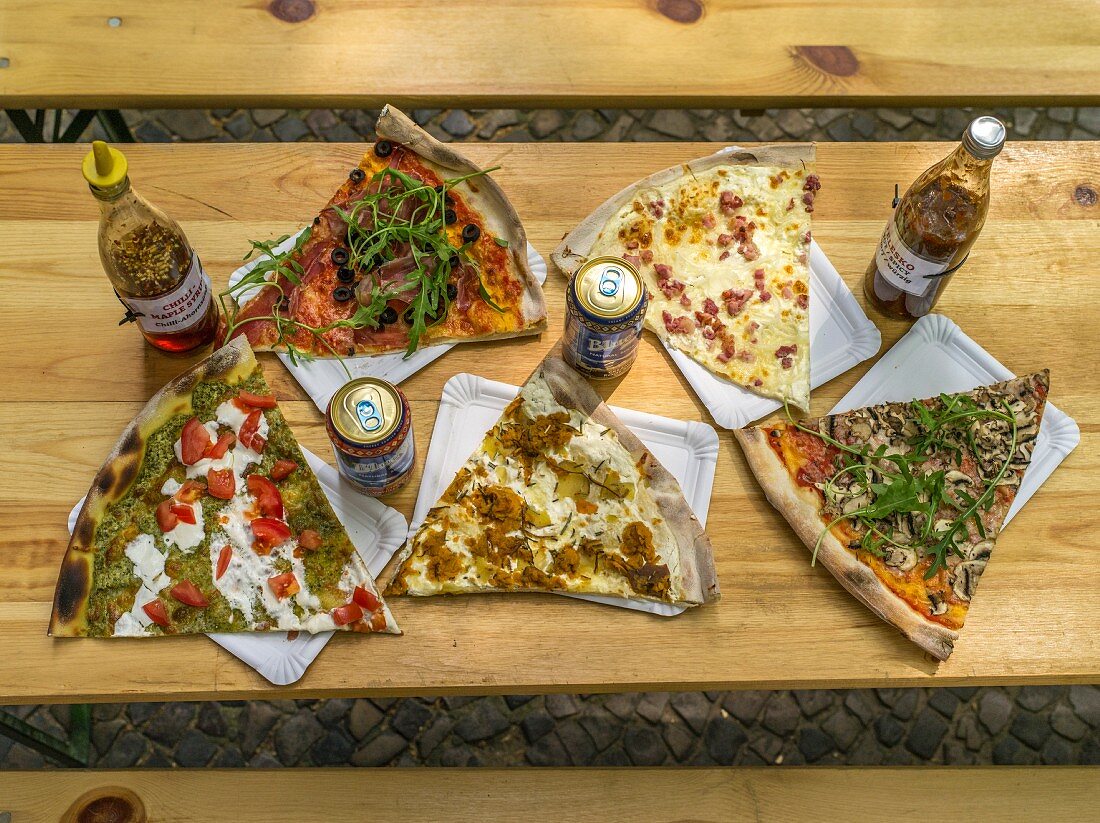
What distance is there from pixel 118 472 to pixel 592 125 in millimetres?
3181

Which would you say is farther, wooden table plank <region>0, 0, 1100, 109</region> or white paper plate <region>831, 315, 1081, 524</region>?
wooden table plank <region>0, 0, 1100, 109</region>

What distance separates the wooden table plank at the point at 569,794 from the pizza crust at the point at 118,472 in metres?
0.59

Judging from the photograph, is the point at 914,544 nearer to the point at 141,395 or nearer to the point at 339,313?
the point at 339,313

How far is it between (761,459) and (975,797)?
121cm

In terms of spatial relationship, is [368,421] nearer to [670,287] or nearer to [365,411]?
[365,411]

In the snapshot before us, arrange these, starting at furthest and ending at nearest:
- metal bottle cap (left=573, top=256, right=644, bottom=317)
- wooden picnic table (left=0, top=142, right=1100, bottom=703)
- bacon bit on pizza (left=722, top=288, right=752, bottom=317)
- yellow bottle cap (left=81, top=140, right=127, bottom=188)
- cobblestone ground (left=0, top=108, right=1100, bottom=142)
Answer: cobblestone ground (left=0, top=108, right=1100, bottom=142) → bacon bit on pizza (left=722, top=288, right=752, bottom=317) → wooden picnic table (left=0, top=142, right=1100, bottom=703) → metal bottle cap (left=573, top=256, right=644, bottom=317) → yellow bottle cap (left=81, top=140, right=127, bottom=188)

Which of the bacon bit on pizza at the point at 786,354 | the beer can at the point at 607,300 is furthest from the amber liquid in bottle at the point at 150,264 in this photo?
the bacon bit on pizza at the point at 786,354

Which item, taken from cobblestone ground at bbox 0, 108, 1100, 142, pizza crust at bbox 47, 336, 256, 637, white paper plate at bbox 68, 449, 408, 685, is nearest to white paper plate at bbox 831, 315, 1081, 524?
white paper plate at bbox 68, 449, 408, 685

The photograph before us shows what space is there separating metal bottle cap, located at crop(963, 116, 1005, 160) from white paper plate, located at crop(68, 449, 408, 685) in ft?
6.03

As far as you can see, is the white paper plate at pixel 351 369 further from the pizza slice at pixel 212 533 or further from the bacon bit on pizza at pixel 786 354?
the bacon bit on pizza at pixel 786 354

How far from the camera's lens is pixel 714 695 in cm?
415

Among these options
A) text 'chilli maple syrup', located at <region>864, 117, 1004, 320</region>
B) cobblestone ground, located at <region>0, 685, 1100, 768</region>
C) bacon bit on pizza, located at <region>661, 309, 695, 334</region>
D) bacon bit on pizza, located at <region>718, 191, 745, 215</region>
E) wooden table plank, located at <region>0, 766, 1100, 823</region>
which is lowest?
cobblestone ground, located at <region>0, 685, 1100, 768</region>

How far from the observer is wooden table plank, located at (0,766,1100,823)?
2.83 metres

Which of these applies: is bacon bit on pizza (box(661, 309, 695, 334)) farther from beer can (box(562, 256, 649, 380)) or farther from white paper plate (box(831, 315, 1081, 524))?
white paper plate (box(831, 315, 1081, 524))
